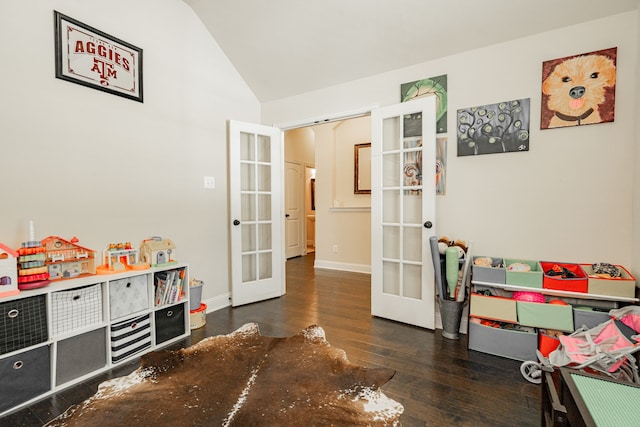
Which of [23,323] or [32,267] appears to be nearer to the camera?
[23,323]

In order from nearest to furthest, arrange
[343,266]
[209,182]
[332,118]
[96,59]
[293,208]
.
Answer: [96,59] → [209,182] → [332,118] → [343,266] → [293,208]

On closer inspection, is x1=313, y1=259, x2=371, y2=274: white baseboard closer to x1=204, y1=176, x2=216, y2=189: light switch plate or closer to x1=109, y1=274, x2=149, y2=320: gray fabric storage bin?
x1=204, y1=176, x2=216, y2=189: light switch plate

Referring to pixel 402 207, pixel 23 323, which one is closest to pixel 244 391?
pixel 23 323

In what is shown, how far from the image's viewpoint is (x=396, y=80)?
2814 mm

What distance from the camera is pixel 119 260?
2.14m

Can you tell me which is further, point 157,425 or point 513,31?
point 513,31

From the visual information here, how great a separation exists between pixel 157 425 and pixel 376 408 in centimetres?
107

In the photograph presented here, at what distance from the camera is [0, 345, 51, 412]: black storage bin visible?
1.53 metres

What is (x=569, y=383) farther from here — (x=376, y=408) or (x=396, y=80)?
(x=396, y=80)

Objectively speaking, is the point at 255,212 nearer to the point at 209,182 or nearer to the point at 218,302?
the point at 209,182

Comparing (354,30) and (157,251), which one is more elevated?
(354,30)

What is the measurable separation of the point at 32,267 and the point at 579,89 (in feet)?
12.1

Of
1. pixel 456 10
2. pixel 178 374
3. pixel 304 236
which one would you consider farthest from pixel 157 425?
pixel 304 236

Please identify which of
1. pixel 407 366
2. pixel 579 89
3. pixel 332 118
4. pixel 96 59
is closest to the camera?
pixel 407 366
